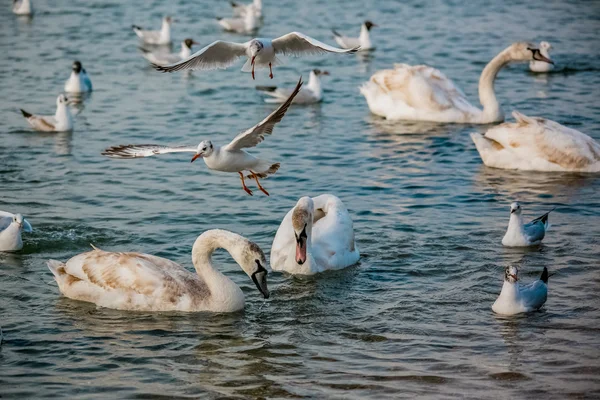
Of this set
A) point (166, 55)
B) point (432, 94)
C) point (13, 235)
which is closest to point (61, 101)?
point (432, 94)

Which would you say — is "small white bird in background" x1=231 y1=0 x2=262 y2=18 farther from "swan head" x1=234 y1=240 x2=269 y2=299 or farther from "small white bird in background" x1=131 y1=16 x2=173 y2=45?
"swan head" x1=234 y1=240 x2=269 y2=299

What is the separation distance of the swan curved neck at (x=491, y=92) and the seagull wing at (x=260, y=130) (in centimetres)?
926

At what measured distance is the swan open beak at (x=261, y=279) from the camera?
1111 cm

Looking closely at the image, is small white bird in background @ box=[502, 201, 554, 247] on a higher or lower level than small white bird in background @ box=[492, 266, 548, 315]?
higher

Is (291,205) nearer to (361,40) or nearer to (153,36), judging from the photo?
(361,40)

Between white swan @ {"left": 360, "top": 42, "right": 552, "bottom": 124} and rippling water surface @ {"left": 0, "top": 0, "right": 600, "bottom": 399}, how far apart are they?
0.95ft

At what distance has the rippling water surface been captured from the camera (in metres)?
9.88

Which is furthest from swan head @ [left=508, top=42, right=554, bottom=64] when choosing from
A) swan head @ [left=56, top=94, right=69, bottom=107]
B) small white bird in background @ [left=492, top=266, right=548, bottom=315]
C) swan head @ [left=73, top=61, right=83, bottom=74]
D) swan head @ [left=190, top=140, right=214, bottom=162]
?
swan head @ [left=190, top=140, right=214, bottom=162]

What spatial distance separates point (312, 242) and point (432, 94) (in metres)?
8.01

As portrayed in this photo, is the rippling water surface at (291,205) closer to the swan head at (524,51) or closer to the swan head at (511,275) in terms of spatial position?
the swan head at (511,275)

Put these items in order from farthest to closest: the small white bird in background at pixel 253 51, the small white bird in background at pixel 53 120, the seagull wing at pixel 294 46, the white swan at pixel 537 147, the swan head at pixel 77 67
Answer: the swan head at pixel 77 67, the small white bird in background at pixel 53 120, the white swan at pixel 537 147, the seagull wing at pixel 294 46, the small white bird in background at pixel 253 51

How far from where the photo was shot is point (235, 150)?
11.8 m

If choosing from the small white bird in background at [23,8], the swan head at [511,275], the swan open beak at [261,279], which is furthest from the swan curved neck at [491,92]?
the small white bird in background at [23,8]

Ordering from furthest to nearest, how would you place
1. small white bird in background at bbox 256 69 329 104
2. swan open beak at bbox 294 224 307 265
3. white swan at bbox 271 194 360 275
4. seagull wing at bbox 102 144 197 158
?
small white bird in background at bbox 256 69 329 104
white swan at bbox 271 194 360 275
swan open beak at bbox 294 224 307 265
seagull wing at bbox 102 144 197 158
